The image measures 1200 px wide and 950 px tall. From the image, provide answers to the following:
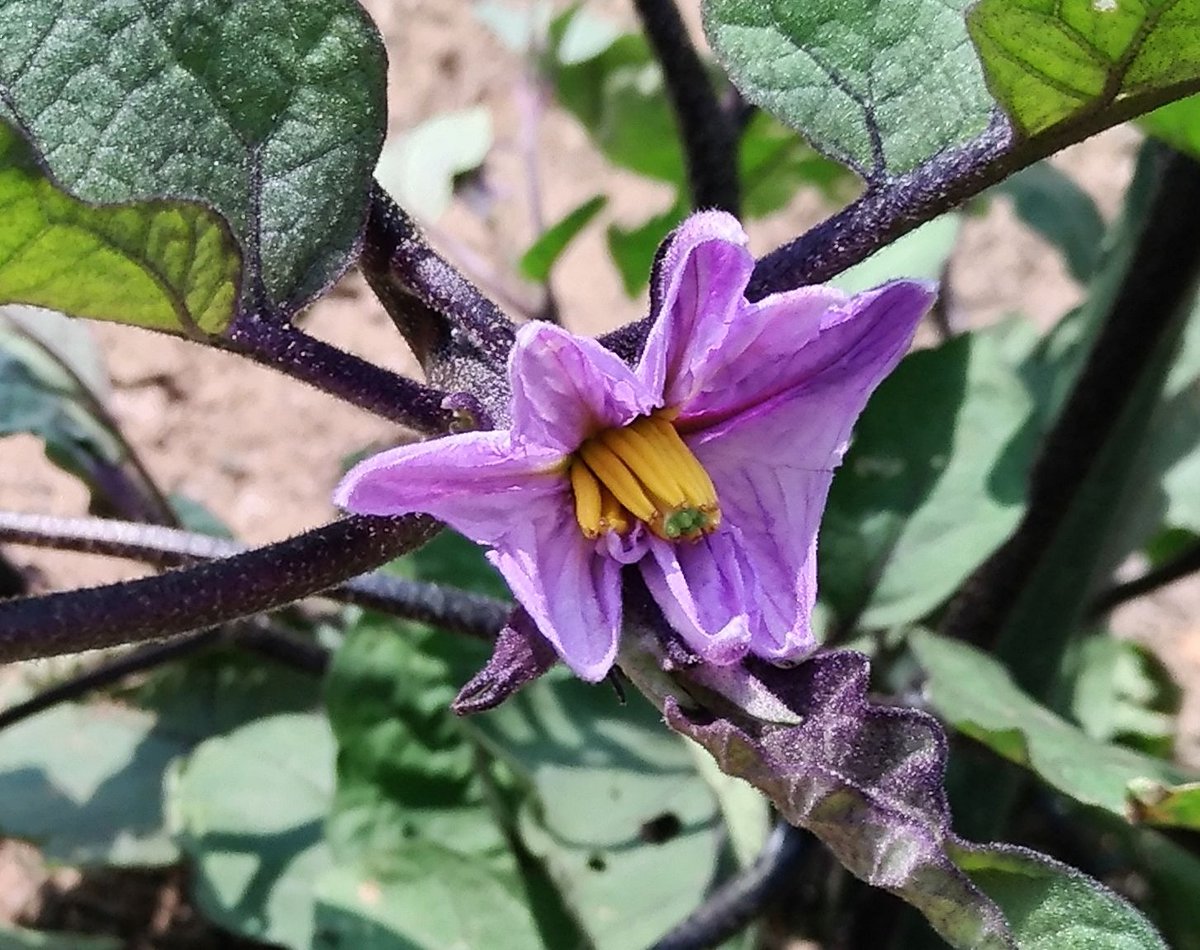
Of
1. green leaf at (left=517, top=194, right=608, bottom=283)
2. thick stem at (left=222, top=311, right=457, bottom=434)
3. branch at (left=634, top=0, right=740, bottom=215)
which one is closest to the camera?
thick stem at (left=222, top=311, right=457, bottom=434)

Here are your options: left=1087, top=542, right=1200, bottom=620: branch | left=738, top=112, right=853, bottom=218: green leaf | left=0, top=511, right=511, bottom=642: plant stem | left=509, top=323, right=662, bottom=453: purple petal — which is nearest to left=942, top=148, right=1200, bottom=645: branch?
left=1087, top=542, right=1200, bottom=620: branch

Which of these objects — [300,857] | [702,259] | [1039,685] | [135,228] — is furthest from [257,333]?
[1039,685]

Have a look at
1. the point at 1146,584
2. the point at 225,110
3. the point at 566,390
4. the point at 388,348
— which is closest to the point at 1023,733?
the point at 566,390

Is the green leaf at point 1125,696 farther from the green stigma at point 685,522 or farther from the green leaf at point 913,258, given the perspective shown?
the green stigma at point 685,522

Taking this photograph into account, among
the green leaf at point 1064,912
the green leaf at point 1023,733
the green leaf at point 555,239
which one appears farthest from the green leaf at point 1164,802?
the green leaf at point 555,239

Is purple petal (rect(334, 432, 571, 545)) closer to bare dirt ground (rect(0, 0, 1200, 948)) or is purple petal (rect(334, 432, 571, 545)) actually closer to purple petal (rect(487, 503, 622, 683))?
purple petal (rect(487, 503, 622, 683))

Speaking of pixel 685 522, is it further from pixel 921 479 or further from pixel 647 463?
pixel 921 479
